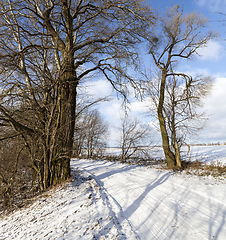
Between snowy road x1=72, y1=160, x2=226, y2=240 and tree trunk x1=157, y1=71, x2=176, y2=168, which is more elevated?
tree trunk x1=157, y1=71, x2=176, y2=168

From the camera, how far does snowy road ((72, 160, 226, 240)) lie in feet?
10.3

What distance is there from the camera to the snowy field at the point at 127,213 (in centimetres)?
312

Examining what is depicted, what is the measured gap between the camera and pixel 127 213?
3771 millimetres

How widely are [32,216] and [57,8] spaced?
7.91m

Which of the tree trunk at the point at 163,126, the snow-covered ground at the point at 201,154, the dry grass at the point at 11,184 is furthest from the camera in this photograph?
the snow-covered ground at the point at 201,154

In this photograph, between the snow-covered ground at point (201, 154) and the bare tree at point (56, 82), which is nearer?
the bare tree at point (56, 82)

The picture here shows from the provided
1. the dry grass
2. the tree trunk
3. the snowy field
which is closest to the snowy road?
the snowy field

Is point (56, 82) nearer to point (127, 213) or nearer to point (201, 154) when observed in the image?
point (127, 213)

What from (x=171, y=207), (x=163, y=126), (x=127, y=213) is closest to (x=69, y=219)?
(x=127, y=213)

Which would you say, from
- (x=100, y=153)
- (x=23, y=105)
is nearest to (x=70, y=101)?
(x=23, y=105)

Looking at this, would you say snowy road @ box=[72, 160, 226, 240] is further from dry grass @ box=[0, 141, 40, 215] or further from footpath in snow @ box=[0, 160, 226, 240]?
dry grass @ box=[0, 141, 40, 215]

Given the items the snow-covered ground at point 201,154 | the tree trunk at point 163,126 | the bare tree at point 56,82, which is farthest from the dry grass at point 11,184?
the snow-covered ground at point 201,154

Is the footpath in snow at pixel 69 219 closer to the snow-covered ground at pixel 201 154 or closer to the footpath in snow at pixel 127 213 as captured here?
the footpath in snow at pixel 127 213

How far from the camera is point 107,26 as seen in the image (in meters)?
6.64
